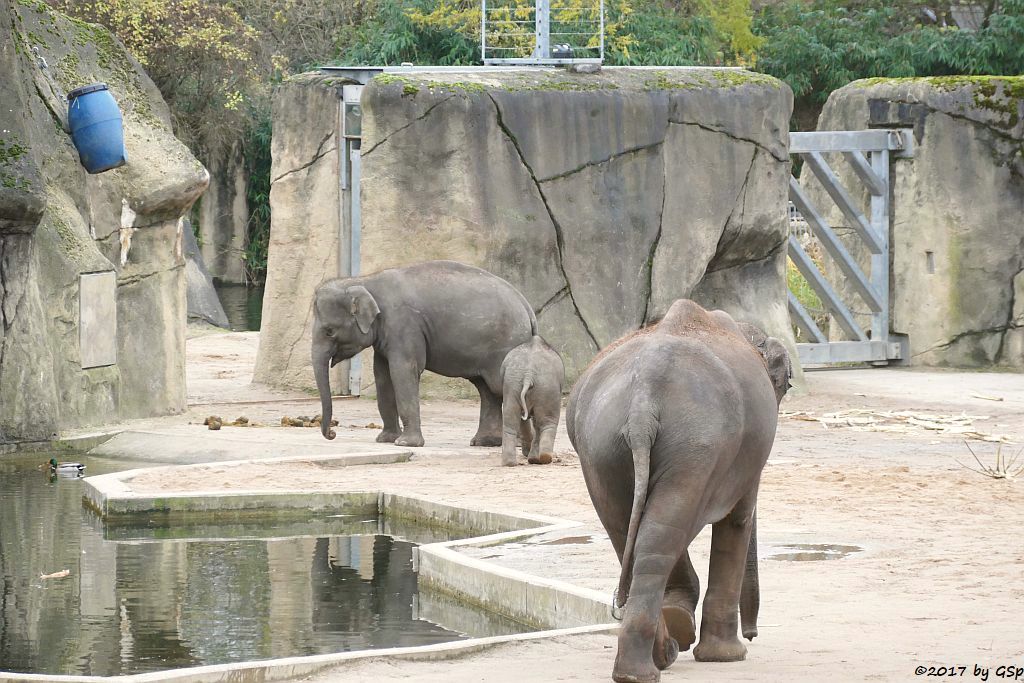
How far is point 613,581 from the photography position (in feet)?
21.6

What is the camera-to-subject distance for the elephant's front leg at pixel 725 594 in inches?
205

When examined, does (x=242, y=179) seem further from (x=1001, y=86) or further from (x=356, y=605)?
(x=356, y=605)

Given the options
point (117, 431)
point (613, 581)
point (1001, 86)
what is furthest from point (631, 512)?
point (1001, 86)

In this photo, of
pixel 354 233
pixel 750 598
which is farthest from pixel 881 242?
pixel 750 598

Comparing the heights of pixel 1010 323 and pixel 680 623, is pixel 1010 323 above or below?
below

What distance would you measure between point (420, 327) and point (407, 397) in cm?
48

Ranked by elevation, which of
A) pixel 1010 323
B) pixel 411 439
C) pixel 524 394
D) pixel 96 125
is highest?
pixel 96 125

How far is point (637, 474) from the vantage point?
15.4 ft

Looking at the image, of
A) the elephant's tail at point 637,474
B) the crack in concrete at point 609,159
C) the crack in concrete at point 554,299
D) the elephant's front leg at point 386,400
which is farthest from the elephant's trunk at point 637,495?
the crack in concrete at point 609,159

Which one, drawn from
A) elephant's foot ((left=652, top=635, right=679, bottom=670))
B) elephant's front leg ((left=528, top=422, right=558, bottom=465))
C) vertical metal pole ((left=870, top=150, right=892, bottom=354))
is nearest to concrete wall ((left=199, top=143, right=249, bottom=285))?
vertical metal pole ((left=870, top=150, right=892, bottom=354))

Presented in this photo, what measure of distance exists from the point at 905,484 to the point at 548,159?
603cm

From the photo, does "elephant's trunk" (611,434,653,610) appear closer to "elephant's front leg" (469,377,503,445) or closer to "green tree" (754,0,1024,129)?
"elephant's front leg" (469,377,503,445)

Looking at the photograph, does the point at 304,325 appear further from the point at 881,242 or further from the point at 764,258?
the point at 881,242

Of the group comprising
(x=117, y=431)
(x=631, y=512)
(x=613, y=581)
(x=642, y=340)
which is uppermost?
(x=642, y=340)
